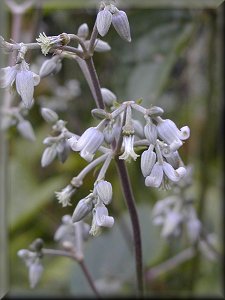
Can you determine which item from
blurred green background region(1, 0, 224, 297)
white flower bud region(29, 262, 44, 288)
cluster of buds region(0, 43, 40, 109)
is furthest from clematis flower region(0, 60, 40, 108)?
blurred green background region(1, 0, 224, 297)

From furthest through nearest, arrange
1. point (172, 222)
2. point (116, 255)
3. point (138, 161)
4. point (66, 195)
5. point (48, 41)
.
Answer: point (116, 255) → point (138, 161) → point (172, 222) → point (66, 195) → point (48, 41)

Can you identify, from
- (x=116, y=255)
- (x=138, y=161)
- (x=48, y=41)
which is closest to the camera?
(x=48, y=41)

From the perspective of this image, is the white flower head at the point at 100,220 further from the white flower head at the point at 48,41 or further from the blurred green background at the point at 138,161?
the blurred green background at the point at 138,161

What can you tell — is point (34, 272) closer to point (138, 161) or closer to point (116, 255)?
point (138, 161)

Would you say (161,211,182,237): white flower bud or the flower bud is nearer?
the flower bud

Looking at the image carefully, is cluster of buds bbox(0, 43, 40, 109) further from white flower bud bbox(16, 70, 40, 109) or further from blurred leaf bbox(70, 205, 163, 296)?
blurred leaf bbox(70, 205, 163, 296)

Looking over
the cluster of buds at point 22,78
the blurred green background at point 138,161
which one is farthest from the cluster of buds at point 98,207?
the blurred green background at point 138,161

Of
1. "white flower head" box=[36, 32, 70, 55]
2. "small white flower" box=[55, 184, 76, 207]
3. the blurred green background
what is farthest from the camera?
the blurred green background

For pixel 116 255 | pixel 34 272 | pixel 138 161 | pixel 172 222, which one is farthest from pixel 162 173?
pixel 116 255

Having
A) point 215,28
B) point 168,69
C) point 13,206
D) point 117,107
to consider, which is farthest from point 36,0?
point 117,107
